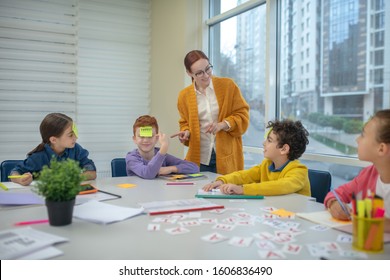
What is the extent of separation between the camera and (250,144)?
3.61 metres

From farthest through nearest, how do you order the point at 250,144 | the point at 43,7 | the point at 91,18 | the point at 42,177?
the point at 91,18 → the point at 43,7 → the point at 250,144 → the point at 42,177

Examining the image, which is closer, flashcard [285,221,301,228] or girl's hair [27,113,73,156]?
flashcard [285,221,301,228]

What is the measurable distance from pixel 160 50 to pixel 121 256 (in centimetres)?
351

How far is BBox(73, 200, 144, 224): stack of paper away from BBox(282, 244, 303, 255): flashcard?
24.6 inches

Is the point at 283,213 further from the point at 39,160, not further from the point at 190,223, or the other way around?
the point at 39,160

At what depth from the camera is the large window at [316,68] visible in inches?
95.3

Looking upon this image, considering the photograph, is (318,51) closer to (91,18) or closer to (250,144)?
(250,144)

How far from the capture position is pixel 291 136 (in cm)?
212

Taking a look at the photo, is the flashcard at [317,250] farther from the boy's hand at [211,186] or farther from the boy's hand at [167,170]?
the boy's hand at [167,170]

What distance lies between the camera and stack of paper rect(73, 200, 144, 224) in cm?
141

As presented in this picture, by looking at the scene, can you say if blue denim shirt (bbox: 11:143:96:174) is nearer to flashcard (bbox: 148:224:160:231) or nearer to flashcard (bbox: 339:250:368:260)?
flashcard (bbox: 148:224:160:231)

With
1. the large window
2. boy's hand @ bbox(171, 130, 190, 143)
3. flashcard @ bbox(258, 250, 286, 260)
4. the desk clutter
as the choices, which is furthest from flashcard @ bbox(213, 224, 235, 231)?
boy's hand @ bbox(171, 130, 190, 143)

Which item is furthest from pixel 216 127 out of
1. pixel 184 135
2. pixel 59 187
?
pixel 59 187
